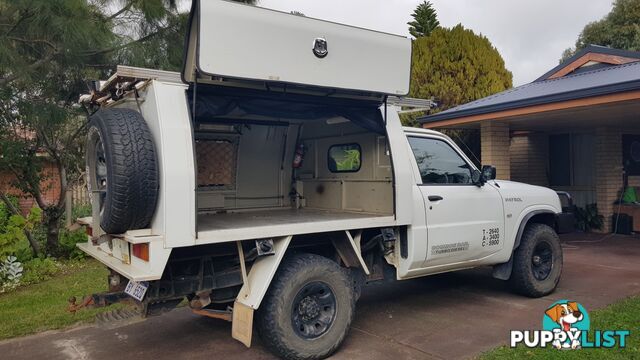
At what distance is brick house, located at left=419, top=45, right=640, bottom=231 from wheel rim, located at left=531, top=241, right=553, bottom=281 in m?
3.37

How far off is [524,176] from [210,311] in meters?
11.4

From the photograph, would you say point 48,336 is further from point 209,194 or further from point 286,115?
point 286,115

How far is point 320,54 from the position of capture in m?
4.13

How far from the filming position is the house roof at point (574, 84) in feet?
27.6

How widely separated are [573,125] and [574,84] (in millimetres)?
2278

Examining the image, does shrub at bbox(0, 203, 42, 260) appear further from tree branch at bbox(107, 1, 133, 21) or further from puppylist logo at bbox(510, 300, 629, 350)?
puppylist logo at bbox(510, 300, 629, 350)

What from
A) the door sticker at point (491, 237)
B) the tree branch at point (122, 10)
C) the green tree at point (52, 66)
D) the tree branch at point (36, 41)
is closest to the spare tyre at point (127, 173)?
the green tree at point (52, 66)

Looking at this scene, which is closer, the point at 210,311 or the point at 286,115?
the point at 210,311

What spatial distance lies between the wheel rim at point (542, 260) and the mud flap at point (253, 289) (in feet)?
11.3

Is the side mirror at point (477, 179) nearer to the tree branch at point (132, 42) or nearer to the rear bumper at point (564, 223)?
the rear bumper at point (564, 223)

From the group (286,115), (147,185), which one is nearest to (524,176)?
(286,115)

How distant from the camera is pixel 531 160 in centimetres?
1365

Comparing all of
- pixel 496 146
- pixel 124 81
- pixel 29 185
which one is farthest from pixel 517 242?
pixel 29 185

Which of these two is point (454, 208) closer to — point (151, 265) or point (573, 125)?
point (151, 265)
